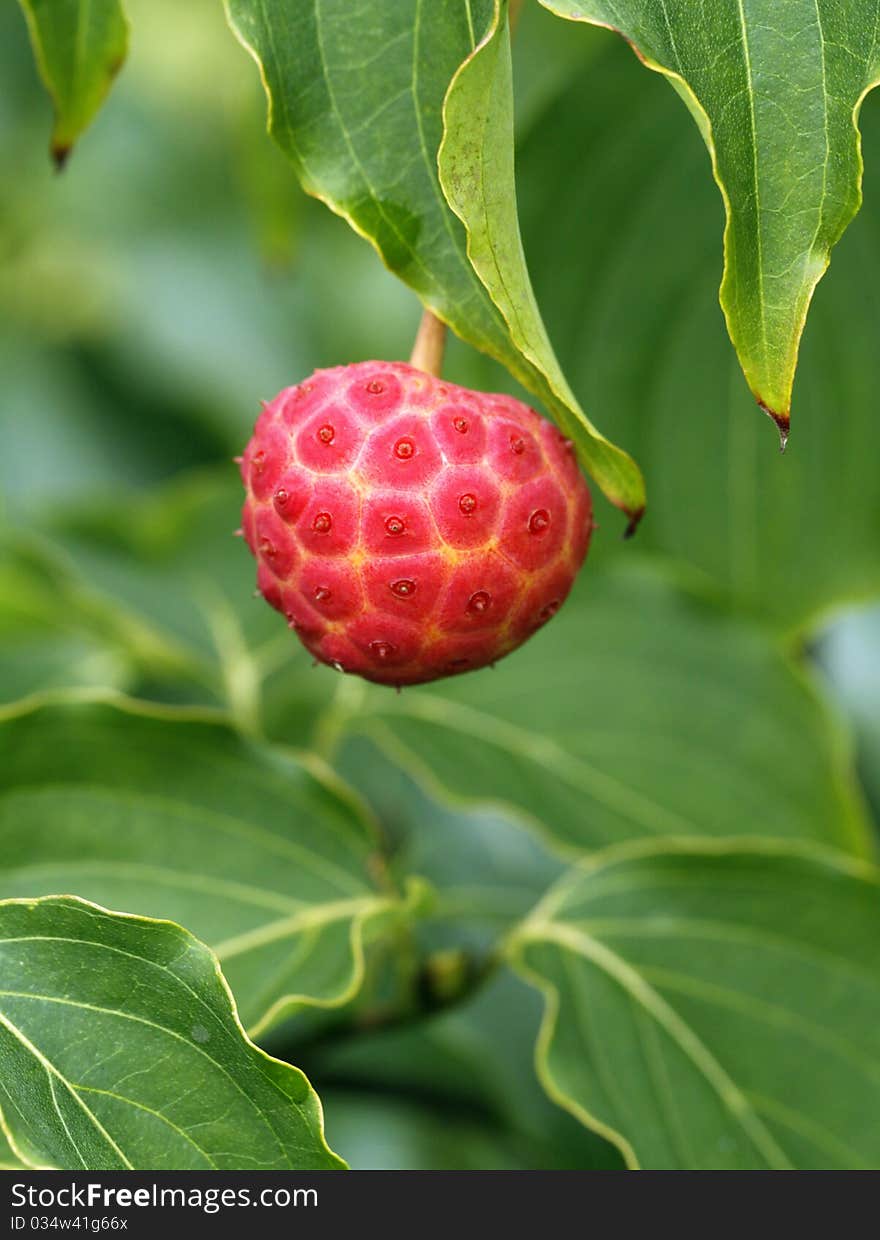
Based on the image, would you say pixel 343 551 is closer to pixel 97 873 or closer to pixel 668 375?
pixel 97 873

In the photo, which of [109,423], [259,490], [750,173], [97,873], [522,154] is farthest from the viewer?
[109,423]

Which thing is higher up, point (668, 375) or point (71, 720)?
point (668, 375)

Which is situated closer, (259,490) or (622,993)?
(259,490)

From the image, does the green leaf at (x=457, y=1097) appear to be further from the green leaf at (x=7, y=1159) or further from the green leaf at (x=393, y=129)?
the green leaf at (x=393, y=129)

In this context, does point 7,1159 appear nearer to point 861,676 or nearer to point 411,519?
point 411,519

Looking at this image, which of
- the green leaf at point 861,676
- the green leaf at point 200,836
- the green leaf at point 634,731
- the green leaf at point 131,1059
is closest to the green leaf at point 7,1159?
the green leaf at point 131,1059

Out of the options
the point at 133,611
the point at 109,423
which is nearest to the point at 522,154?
the point at 133,611

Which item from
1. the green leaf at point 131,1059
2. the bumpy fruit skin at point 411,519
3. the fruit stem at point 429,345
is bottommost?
the green leaf at point 131,1059
